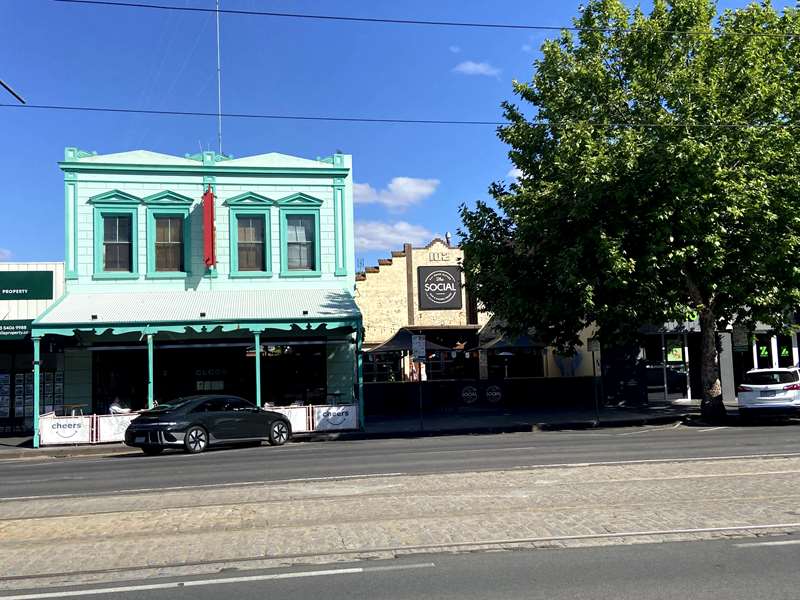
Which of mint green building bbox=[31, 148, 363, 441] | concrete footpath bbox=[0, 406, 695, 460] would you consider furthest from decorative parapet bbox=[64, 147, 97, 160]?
concrete footpath bbox=[0, 406, 695, 460]

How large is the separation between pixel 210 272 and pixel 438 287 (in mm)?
18152

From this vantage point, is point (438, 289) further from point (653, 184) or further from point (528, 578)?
point (528, 578)

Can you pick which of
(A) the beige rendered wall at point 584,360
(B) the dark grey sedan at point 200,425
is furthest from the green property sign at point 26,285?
(A) the beige rendered wall at point 584,360

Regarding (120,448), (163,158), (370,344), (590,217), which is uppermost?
(163,158)

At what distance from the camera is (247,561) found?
691cm

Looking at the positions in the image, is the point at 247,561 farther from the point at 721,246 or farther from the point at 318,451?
the point at 721,246

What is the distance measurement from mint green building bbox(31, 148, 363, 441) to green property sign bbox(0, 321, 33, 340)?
3.13 feet

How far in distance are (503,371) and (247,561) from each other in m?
32.7

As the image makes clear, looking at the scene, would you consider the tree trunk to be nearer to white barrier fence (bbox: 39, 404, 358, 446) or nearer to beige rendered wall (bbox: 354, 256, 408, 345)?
white barrier fence (bbox: 39, 404, 358, 446)

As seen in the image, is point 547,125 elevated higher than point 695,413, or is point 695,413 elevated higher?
point 547,125

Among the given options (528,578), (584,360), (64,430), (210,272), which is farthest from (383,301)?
(528,578)

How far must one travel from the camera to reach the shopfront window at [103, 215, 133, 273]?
2403cm

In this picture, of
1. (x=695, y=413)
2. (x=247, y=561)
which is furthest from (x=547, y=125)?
(x=247, y=561)

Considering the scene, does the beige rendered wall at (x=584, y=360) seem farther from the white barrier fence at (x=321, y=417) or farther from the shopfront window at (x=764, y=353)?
the white barrier fence at (x=321, y=417)
